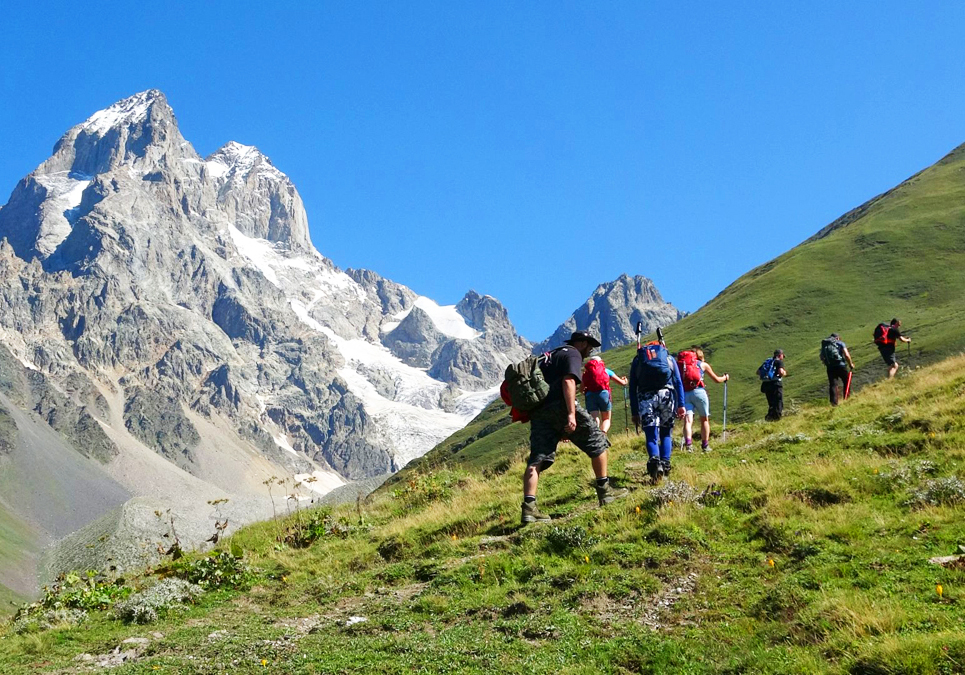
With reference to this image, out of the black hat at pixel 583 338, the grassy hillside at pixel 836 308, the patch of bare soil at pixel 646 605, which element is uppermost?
the grassy hillside at pixel 836 308

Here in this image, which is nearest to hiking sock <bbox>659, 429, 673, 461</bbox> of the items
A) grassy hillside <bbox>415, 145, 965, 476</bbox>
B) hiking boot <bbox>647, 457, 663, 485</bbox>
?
hiking boot <bbox>647, 457, 663, 485</bbox>

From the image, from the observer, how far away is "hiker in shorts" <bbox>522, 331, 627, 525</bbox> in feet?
45.8

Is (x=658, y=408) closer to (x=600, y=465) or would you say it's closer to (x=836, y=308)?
(x=600, y=465)

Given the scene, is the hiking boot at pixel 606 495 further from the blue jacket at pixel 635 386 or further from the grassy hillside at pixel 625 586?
the blue jacket at pixel 635 386

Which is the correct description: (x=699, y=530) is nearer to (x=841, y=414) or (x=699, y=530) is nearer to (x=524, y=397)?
(x=524, y=397)

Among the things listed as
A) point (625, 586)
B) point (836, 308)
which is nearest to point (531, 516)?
point (625, 586)

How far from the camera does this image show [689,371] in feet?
A: 64.4

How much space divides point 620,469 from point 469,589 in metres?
7.52

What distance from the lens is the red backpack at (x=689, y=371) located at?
1961cm

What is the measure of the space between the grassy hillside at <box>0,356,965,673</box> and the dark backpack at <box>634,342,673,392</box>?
1.85m

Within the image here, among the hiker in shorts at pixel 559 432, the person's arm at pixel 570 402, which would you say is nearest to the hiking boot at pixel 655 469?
the hiker in shorts at pixel 559 432

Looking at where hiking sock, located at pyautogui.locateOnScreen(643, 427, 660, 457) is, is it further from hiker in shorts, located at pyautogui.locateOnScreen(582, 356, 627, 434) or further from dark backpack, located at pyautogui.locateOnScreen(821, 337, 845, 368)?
dark backpack, located at pyautogui.locateOnScreen(821, 337, 845, 368)

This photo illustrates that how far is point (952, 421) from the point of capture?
16750mm

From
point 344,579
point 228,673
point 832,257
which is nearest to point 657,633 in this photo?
point 228,673
